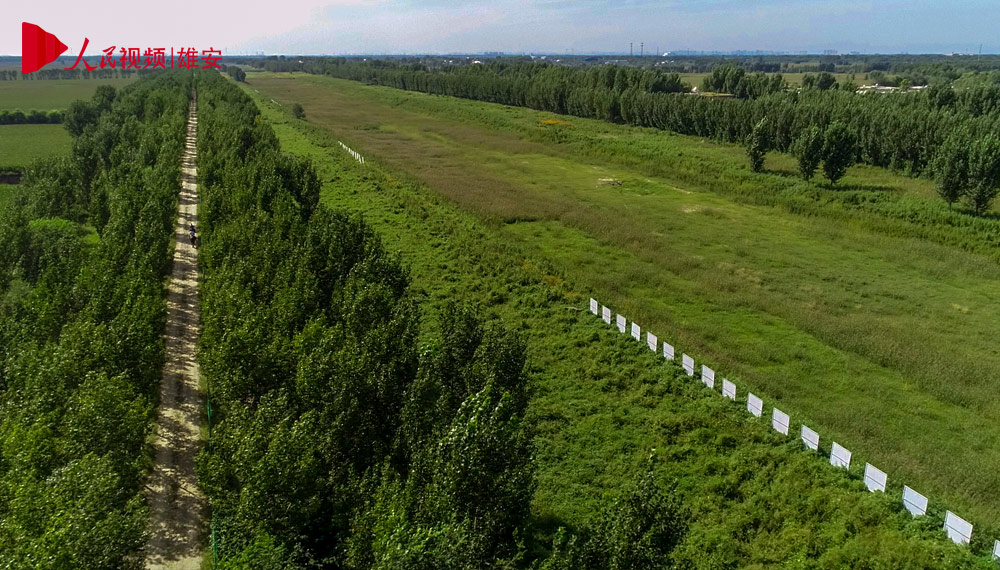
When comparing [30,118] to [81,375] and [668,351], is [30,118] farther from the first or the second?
[668,351]

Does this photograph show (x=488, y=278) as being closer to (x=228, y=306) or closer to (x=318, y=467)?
(x=228, y=306)

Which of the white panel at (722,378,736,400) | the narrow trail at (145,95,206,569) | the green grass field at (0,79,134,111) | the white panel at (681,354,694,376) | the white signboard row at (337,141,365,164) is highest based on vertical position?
the green grass field at (0,79,134,111)

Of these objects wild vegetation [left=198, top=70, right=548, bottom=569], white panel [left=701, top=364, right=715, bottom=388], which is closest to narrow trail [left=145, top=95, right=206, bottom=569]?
wild vegetation [left=198, top=70, right=548, bottom=569]

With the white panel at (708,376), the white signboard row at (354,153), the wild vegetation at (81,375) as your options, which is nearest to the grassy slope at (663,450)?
the white panel at (708,376)

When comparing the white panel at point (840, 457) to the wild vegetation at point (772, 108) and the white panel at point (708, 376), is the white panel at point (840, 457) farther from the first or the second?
the wild vegetation at point (772, 108)

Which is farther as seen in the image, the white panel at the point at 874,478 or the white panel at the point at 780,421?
the white panel at the point at 780,421

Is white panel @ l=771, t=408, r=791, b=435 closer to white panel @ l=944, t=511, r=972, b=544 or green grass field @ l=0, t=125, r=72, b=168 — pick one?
white panel @ l=944, t=511, r=972, b=544

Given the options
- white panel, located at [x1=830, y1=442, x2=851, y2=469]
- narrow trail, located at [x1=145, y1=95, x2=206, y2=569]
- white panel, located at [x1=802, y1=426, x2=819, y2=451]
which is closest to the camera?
narrow trail, located at [x1=145, y1=95, x2=206, y2=569]
